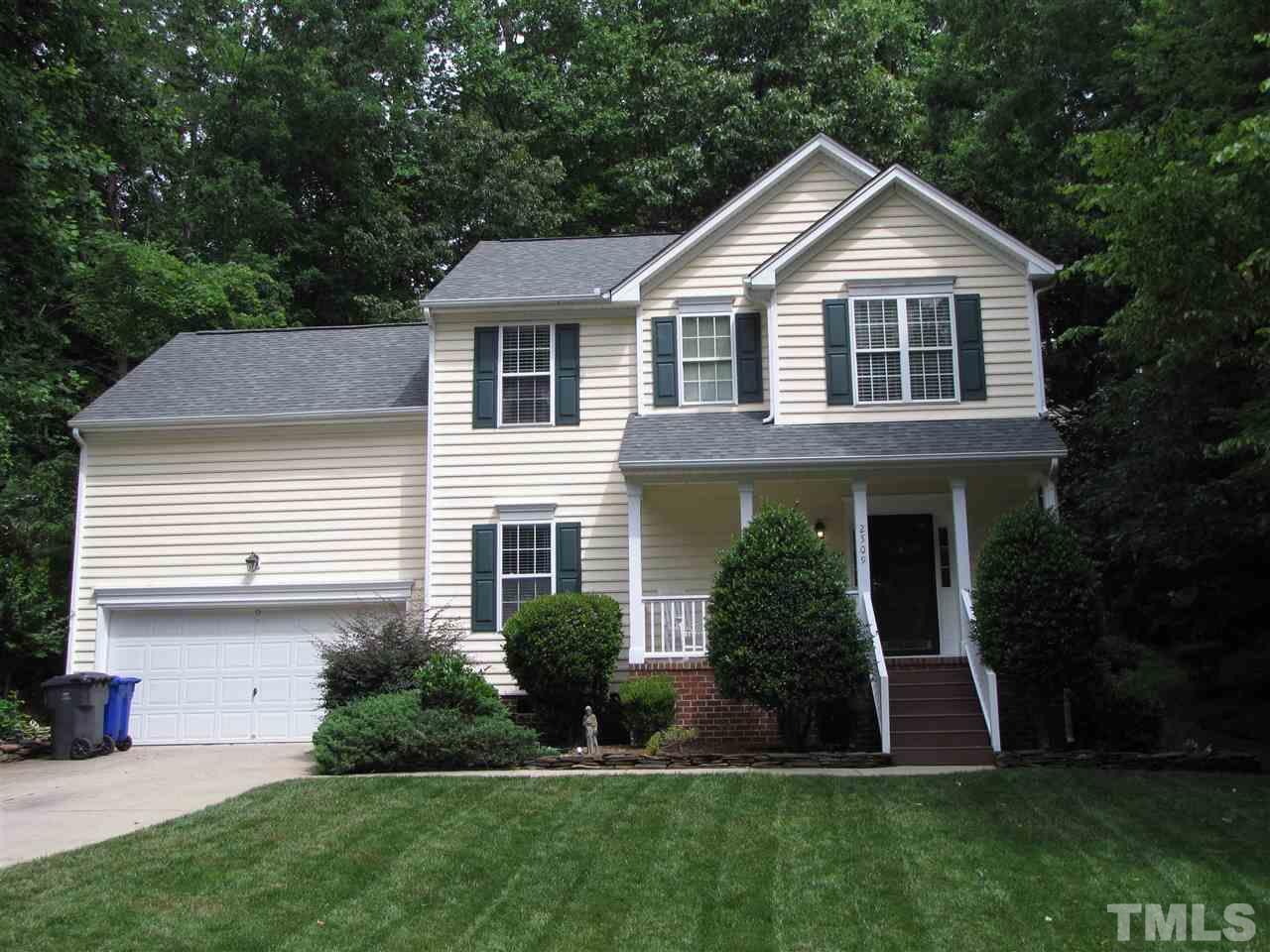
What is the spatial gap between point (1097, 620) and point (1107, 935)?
6709mm

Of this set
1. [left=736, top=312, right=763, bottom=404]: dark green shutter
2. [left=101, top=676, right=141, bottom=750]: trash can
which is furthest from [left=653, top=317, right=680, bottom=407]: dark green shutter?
[left=101, top=676, right=141, bottom=750]: trash can

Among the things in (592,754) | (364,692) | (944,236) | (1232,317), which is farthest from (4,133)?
(1232,317)

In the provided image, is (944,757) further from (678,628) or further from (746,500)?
(746,500)

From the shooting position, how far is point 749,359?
56.1 feet

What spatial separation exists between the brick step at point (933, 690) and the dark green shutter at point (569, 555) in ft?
15.8

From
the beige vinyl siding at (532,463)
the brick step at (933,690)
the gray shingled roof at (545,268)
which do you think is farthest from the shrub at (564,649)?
the gray shingled roof at (545,268)

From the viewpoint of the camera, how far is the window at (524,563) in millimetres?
16703

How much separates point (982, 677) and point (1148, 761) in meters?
2.15

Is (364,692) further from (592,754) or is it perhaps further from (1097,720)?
(1097,720)

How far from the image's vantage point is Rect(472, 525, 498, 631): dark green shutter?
1658cm

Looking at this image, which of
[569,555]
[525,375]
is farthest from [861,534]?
[525,375]

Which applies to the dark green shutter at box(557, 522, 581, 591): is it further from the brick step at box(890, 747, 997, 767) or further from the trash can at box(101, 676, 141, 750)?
the trash can at box(101, 676, 141, 750)

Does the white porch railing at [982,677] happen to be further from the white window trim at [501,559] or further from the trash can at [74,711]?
the trash can at [74,711]

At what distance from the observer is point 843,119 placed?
28391 mm
